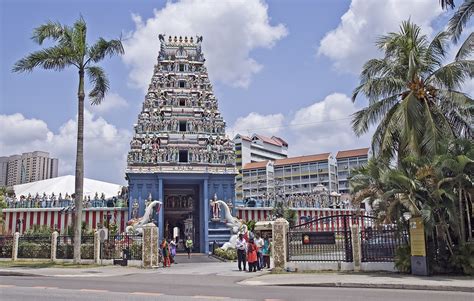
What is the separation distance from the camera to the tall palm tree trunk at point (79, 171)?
24266 millimetres

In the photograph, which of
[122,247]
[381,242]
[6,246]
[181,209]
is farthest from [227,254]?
[381,242]

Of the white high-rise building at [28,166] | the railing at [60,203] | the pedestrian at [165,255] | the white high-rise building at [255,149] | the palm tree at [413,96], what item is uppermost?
the white high-rise building at [255,149]

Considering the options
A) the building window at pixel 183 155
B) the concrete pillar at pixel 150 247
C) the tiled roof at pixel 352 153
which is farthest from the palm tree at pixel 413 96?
the tiled roof at pixel 352 153

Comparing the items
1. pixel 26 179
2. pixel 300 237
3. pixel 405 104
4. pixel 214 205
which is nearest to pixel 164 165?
pixel 214 205

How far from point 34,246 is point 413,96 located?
2224 cm

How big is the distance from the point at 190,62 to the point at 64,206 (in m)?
17.7

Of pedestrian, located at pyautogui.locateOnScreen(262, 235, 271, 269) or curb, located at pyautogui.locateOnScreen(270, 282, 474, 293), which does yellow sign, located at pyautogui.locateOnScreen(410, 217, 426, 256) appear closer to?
curb, located at pyautogui.locateOnScreen(270, 282, 474, 293)

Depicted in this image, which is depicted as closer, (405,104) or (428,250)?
(428,250)

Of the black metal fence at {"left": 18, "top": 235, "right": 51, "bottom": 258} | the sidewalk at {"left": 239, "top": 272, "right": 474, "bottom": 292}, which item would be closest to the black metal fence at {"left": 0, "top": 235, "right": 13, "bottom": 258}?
the black metal fence at {"left": 18, "top": 235, "right": 51, "bottom": 258}

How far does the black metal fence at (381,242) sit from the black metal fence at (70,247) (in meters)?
15.0

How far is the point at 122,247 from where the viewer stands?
25719mm

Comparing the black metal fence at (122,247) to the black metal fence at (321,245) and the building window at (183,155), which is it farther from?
the building window at (183,155)

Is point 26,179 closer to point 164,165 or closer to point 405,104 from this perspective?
point 164,165

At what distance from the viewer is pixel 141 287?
1472cm
